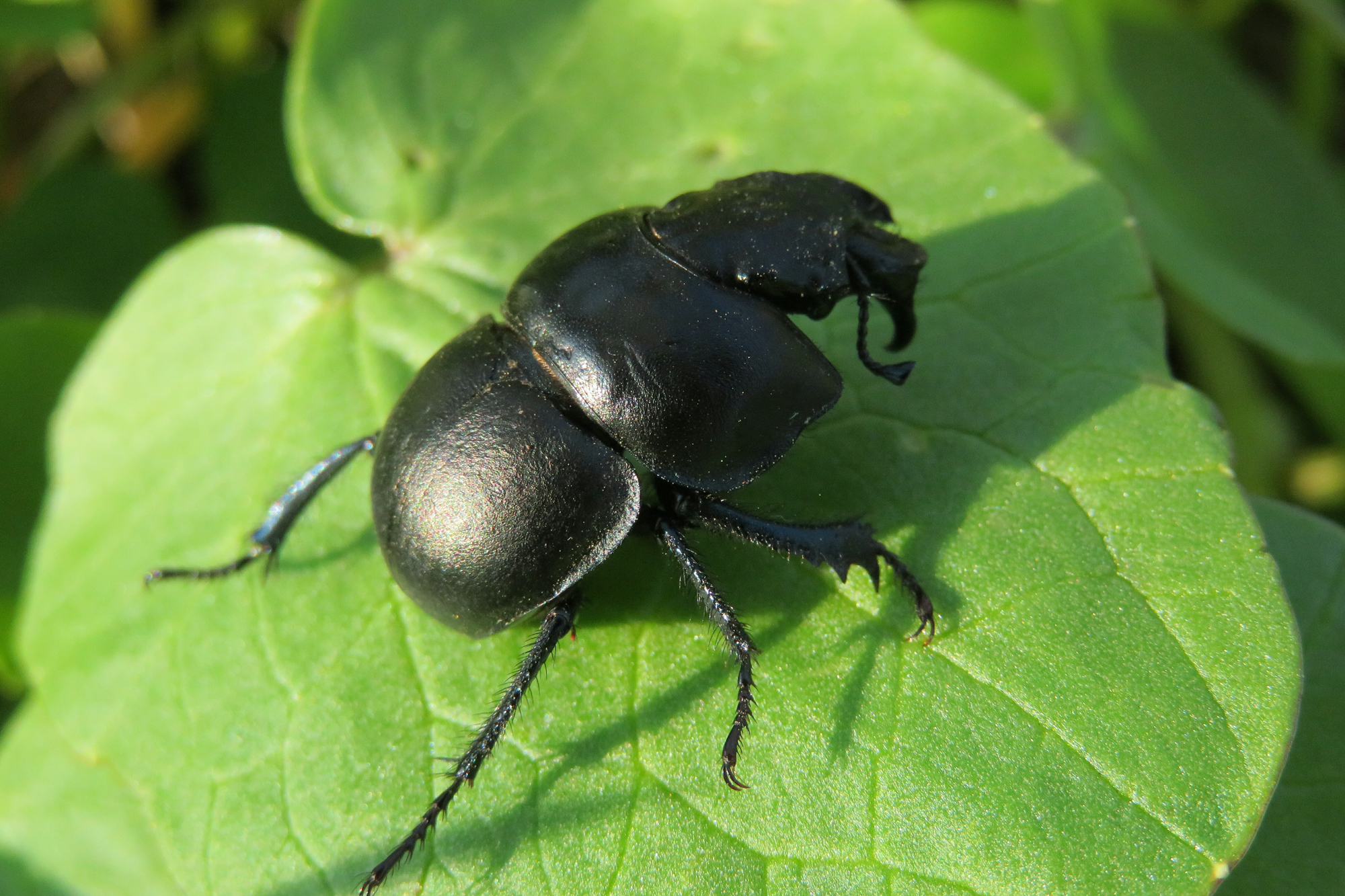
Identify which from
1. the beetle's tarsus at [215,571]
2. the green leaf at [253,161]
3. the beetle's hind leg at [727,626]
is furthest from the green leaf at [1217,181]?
the green leaf at [253,161]

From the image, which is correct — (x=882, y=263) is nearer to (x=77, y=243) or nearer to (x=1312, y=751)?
(x=1312, y=751)

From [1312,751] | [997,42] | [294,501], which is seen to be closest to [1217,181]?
[997,42]

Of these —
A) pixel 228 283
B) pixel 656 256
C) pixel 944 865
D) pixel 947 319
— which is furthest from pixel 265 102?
pixel 944 865

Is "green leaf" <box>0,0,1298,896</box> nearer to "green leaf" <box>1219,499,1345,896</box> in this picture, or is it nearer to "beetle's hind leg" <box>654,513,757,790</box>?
"beetle's hind leg" <box>654,513,757,790</box>

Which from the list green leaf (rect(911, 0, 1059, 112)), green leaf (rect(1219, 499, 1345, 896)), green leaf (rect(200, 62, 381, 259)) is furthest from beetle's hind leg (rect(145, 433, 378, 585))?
green leaf (rect(911, 0, 1059, 112))

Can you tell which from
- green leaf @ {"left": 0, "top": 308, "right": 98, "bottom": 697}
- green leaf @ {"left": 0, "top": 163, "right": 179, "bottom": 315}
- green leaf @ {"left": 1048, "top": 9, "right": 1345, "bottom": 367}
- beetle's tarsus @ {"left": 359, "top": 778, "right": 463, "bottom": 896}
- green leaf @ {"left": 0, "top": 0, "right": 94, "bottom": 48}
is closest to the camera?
beetle's tarsus @ {"left": 359, "top": 778, "right": 463, "bottom": 896}
